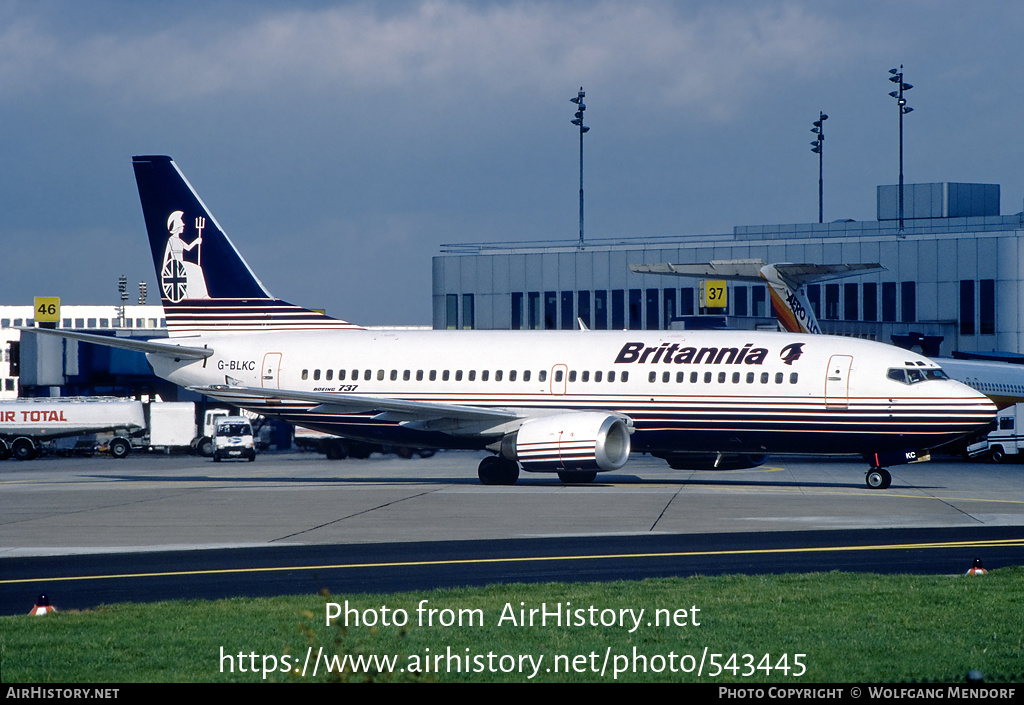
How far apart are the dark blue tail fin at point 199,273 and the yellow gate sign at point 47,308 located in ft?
81.9

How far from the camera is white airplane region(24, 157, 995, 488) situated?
113 ft

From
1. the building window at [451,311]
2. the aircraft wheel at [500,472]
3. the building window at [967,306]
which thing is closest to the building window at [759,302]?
the building window at [967,306]

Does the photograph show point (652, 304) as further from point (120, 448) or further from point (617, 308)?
point (120, 448)

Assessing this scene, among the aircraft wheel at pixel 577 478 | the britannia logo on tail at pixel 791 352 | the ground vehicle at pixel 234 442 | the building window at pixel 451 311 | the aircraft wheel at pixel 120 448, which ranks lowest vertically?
the aircraft wheel at pixel 120 448

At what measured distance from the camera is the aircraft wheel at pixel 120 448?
65.5 metres

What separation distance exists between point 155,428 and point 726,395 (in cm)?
4058

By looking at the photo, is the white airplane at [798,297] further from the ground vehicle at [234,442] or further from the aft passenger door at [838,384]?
the ground vehicle at [234,442]

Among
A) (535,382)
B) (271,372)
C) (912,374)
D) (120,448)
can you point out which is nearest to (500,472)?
(535,382)

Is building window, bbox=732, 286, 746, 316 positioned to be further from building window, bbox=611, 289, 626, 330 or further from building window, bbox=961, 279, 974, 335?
building window, bbox=961, 279, 974, 335

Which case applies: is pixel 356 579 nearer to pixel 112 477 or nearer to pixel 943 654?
pixel 943 654

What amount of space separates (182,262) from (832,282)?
52736 mm

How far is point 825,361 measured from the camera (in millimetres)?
34969

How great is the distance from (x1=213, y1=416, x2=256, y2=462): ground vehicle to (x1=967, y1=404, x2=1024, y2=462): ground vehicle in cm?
3238
